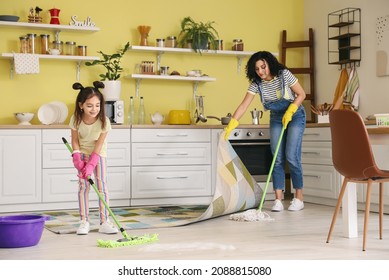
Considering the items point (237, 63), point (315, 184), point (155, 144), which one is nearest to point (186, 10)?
point (237, 63)

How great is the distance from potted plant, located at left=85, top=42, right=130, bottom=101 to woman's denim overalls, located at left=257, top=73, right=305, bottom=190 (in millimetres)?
1435

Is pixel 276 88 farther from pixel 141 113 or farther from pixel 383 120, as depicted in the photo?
pixel 141 113

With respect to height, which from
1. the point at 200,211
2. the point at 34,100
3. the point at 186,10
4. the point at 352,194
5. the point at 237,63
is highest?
the point at 186,10

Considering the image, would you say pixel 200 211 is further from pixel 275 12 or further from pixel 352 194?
pixel 275 12

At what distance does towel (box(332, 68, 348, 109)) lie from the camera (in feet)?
20.4

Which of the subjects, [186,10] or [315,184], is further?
[186,10]

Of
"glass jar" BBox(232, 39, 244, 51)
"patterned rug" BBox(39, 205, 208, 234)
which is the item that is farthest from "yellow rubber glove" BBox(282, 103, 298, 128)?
"glass jar" BBox(232, 39, 244, 51)

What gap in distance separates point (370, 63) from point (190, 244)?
10.1 feet

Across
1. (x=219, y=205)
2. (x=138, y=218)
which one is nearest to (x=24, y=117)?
(x=138, y=218)

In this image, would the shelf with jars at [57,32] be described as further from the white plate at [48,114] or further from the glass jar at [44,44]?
the white plate at [48,114]

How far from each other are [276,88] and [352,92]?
1.25m

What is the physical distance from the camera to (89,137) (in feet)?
13.6

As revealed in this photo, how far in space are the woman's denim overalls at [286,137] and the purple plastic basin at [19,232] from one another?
2.28 metres

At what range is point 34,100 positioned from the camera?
19.6 feet
